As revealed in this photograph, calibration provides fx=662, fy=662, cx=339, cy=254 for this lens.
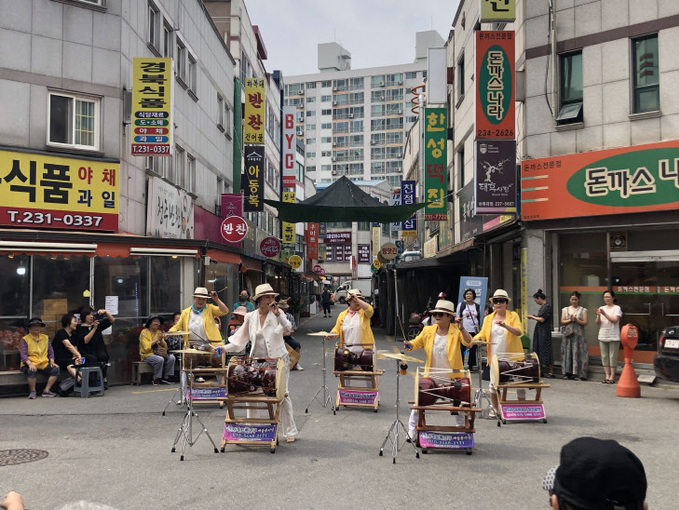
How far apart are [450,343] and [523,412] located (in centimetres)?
211

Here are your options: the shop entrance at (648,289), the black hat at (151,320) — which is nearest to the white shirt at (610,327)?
the shop entrance at (648,289)

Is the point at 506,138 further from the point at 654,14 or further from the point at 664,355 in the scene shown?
the point at 664,355

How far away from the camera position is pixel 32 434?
8.69 meters

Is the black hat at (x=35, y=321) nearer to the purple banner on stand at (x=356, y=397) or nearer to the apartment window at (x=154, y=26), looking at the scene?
the purple banner on stand at (x=356, y=397)

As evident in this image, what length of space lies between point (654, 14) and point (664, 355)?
7.25 metres

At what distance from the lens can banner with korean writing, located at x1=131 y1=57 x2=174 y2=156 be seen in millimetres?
14922

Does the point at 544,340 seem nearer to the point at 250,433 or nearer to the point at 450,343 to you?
the point at 450,343

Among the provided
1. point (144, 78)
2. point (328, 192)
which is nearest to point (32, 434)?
point (144, 78)

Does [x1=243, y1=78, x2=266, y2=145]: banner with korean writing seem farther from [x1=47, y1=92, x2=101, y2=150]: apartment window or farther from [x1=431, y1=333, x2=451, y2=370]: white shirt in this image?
[x1=431, y1=333, x2=451, y2=370]: white shirt

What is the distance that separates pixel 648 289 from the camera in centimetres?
1364

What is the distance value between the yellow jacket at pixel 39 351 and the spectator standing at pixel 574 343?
10230 millimetres

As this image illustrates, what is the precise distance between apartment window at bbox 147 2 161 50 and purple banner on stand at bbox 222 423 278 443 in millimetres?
13428

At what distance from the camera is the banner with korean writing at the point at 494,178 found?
1497 cm

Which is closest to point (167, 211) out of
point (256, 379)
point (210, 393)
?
point (210, 393)
